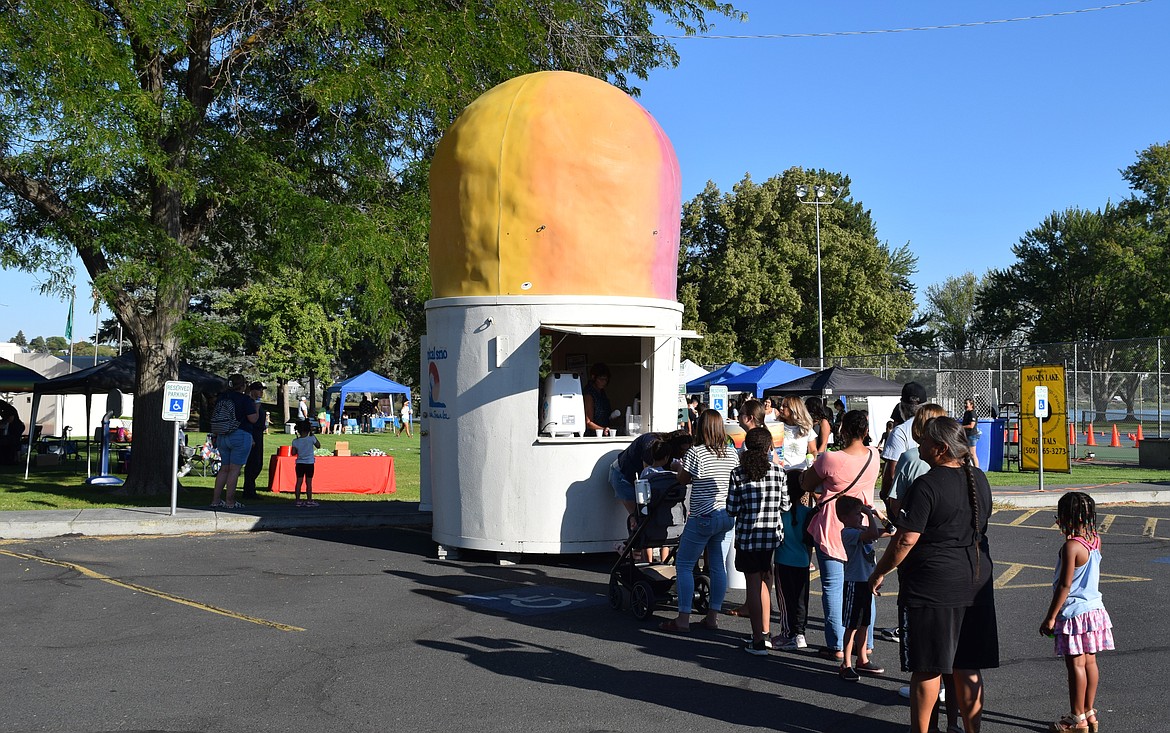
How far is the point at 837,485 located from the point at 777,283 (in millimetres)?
45687

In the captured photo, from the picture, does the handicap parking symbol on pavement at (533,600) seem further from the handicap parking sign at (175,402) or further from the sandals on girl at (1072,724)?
the handicap parking sign at (175,402)

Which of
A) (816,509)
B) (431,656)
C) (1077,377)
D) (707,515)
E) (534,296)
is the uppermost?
(1077,377)

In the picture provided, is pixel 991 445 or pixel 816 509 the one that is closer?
pixel 816 509

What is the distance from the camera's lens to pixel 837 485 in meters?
7.21

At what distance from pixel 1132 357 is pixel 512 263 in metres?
29.7

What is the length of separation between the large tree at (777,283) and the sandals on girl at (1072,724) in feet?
145

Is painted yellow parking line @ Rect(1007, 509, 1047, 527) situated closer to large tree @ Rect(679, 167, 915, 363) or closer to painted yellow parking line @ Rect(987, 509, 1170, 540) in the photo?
painted yellow parking line @ Rect(987, 509, 1170, 540)

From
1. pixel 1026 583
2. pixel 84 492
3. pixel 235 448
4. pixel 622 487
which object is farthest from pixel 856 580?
pixel 84 492

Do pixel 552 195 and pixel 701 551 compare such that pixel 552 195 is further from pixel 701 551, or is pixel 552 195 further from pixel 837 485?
pixel 837 485

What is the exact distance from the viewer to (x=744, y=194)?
53.8 m

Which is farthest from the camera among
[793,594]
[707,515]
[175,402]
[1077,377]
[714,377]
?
[1077,377]

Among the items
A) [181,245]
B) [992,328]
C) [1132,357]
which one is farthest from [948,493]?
[992,328]

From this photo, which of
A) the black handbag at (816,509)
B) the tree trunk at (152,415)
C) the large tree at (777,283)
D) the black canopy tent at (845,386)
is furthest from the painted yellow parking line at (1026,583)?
the large tree at (777,283)

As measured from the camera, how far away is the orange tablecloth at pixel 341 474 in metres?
19.3
